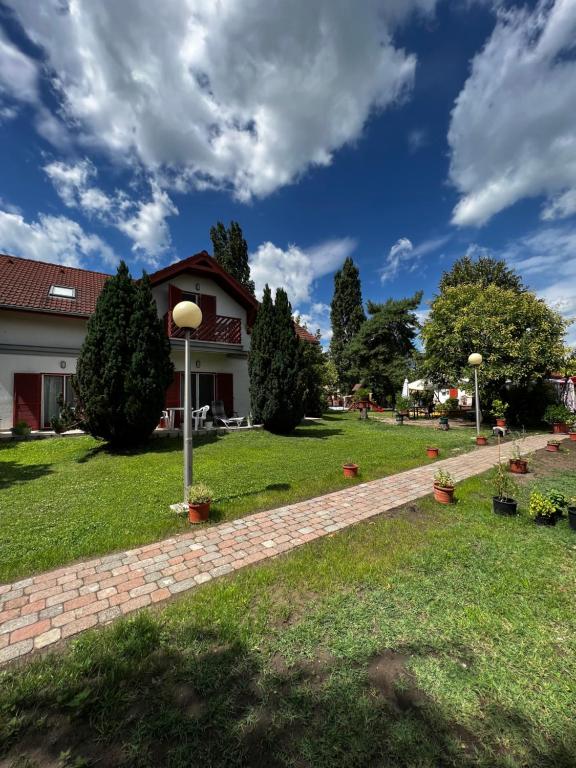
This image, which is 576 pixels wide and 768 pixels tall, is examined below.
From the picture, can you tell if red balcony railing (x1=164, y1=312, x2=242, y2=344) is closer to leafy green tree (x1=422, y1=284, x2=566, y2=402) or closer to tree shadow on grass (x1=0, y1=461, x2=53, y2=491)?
tree shadow on grass (x1=0, y1=461, x2=53, y2=491)

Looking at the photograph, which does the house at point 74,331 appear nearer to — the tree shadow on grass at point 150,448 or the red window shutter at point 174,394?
the red window shutter at point 174,394

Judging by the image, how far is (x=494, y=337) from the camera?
42.0 ft

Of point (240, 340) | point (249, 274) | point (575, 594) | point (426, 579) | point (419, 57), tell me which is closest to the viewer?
point (575, 594)

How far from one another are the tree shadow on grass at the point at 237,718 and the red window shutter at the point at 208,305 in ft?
41.2

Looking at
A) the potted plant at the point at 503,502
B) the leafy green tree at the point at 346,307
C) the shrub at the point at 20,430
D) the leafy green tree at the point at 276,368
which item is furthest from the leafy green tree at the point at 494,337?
the leafy green tree at the point at 346,307

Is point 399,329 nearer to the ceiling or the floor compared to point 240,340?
nearer to the ceiling

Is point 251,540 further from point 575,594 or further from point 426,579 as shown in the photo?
point 575,594

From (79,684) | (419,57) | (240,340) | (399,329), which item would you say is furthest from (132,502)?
(399,329)

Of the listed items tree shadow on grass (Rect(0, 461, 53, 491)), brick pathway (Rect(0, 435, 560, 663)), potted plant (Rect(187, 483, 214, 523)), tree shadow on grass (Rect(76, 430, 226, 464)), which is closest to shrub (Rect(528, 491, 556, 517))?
brick pathway (Rect(0, 435, 560, 663))

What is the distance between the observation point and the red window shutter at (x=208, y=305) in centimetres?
1346

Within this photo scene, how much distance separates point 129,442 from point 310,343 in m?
12.0

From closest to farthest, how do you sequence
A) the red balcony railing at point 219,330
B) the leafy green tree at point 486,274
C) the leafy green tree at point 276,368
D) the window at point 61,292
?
the leafy green tree at point 276,368
the window at point 61,292
the red balcony railing at point 219,330
the leafy green tree at point 486,274

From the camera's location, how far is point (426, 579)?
2.91 m

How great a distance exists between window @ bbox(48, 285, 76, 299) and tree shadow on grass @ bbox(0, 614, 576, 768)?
43.6ft
